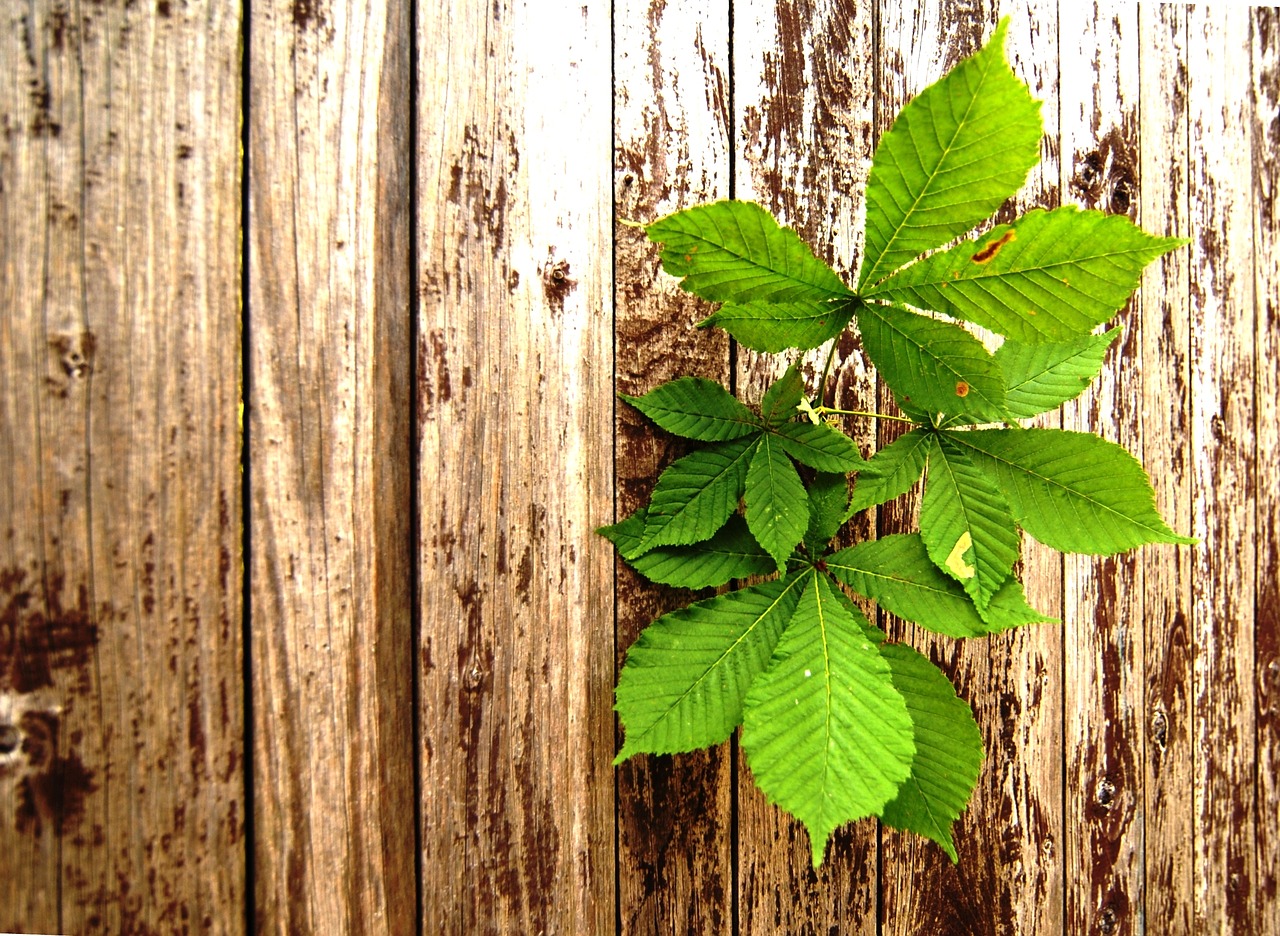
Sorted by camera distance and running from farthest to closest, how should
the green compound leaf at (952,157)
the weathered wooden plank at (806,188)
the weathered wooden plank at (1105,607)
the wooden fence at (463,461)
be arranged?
the weathered wooden plank at (1105,607), the weathered wooden plank at (806,188), the wooden fence at (463,461), the green compound leaf at (952,157)

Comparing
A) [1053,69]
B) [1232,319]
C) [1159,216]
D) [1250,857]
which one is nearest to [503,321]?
[1053,69]

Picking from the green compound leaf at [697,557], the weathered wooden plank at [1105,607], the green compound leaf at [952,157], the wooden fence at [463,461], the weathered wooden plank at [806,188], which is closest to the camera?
the green compound leaf at [952,157]

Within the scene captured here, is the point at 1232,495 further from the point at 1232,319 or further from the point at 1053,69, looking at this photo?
the point at 1053,69

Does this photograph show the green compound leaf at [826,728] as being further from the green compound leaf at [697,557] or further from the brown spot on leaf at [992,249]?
the brown spot on leaf at [992,249]

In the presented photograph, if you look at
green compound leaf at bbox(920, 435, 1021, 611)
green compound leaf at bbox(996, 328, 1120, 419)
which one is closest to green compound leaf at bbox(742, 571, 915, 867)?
green compound leaf at bbox(920, 435, 1021, 611)

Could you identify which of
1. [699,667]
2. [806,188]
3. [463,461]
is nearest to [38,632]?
[463,461]

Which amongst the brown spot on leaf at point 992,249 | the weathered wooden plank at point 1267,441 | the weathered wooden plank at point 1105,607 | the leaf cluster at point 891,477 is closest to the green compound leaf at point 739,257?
the leaf cluster at point 891,477

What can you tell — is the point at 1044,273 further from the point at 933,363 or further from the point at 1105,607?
the point at 1105,607
